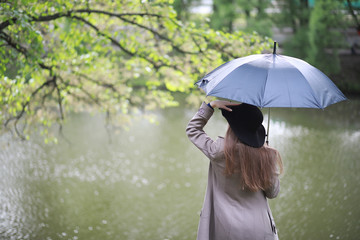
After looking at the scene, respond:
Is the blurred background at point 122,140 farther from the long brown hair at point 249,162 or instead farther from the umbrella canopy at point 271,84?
the long brown hair at point 249,162

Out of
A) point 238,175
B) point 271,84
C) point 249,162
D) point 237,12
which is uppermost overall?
point 271,84

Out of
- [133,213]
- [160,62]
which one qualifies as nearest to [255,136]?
[160,62]

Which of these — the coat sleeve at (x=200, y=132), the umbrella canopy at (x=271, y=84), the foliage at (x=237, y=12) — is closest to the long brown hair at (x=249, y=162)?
the coat sleeve at (x=200, y=132)

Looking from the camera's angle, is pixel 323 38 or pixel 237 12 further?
pixel 237 12

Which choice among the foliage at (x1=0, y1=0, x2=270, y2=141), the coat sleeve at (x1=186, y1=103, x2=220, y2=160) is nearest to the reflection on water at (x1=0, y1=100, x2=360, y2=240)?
the foliage at (x1=0, y1=0, x2=270, y2=141)

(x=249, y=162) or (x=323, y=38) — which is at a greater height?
(x=249, y=162)

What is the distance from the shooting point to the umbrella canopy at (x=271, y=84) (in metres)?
2.13

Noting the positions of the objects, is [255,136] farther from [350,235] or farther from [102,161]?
[102,161]

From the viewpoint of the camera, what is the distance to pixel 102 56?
20.3 ft

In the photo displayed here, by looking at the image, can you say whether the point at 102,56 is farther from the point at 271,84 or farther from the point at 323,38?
the point at 323,38

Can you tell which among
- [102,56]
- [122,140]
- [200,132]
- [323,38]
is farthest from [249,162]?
[323,38]

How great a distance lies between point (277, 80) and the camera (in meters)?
2.21

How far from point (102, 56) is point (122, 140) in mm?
5809

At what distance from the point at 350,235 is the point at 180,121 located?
9.02 m
